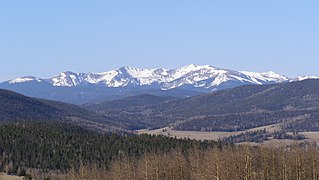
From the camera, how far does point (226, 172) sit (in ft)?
405

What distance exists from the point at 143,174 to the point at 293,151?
33.6m

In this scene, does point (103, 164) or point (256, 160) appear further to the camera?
point (103, 164)

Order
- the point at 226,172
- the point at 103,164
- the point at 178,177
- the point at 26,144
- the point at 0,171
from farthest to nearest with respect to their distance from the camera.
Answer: the point at 26,144 → the point at 103,164 → the point at 0,171 → the point at 178,177 → the point at 226,172

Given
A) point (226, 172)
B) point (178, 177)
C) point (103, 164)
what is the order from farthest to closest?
1. point (103, 164)
2. point (178, 177)
3. point (226, 172)

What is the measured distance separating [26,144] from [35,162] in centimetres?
1313

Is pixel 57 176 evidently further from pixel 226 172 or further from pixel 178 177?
pixel 226 172

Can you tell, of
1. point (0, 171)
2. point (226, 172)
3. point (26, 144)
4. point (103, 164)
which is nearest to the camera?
point (226, 172)

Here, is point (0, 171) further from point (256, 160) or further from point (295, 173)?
point (295, 173)

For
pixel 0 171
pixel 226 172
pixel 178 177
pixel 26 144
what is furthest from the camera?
pixel 26 144

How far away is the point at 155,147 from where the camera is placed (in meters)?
198

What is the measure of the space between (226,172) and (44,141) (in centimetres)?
8915

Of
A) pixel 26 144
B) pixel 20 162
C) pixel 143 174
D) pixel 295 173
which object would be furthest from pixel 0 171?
pixel 295 173

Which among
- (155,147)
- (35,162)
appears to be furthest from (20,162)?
(155,147)

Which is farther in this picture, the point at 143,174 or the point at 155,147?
the point at 155,147
